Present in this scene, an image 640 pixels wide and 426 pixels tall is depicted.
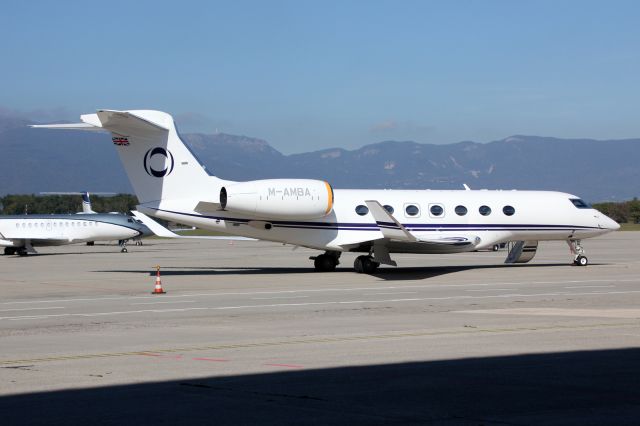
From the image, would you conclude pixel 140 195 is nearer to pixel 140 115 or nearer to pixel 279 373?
pixel 140 115

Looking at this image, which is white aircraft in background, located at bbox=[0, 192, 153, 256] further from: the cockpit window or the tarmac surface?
the tarmac surface

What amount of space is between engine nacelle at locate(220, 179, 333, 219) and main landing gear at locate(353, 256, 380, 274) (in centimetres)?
225

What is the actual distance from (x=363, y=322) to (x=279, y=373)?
5.94 m

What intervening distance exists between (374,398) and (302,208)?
2060 cm

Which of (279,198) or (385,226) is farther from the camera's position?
(279,198)

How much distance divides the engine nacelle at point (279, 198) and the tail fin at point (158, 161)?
1115 millimetres

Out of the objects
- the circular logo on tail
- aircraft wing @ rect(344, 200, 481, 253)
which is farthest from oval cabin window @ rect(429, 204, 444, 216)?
the circular logo on tail

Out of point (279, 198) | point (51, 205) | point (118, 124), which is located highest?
point (51, 205)

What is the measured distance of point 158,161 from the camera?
2942 centimetres

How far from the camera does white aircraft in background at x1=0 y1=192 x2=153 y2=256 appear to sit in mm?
58594

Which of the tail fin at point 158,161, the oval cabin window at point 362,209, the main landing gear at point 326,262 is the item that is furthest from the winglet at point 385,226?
the tail fin at point 158,161

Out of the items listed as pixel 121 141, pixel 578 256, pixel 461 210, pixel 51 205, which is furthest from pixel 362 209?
pixel 51 205

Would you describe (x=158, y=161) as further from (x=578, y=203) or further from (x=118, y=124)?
(x=578, y=203)

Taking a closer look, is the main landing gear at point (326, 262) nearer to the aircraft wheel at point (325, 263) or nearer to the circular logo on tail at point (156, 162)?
the aircraft wheel at point (325, 263)
